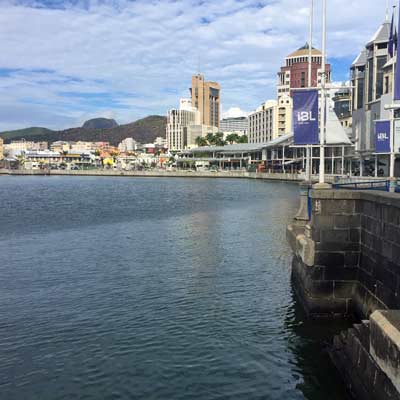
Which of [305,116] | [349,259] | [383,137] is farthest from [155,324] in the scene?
[383,137]

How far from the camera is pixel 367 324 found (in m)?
11.6

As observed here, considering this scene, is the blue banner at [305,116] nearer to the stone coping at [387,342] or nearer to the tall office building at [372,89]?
the stone coping at [387,342]

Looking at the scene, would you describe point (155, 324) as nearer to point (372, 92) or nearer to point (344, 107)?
point (372, 92)

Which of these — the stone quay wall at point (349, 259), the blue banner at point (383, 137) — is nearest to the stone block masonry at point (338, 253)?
the stone quay wall at point (349, 259)

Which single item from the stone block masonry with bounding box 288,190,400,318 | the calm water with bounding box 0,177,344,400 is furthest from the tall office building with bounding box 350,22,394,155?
the stone block masonry with bounding box 288,190,400,318

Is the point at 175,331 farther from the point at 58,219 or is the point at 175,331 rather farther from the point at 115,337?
the point at 58,219

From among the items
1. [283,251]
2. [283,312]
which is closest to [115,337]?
[283,312]

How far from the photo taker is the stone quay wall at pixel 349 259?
47.4 feet

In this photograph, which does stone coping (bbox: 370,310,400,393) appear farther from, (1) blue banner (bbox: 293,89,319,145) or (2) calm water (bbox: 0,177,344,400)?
(1) blue banner (bbox: 293,89,319,145)

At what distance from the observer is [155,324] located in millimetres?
18062

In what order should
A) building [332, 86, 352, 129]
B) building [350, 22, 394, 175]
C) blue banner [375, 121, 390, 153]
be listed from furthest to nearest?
building [332, 86, 352, 129]
building [350, 22, 394, 175]
blue banner [375, 121, 390, 153]

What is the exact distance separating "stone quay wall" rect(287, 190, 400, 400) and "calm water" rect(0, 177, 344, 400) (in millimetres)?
1037

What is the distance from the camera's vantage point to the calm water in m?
13.6

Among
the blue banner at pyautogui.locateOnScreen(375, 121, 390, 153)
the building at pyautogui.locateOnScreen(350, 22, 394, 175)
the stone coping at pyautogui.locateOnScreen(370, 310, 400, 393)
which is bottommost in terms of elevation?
the stone coping at pyautogui.locateOnScreen(370, 310, 400, 393)
